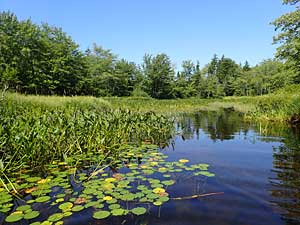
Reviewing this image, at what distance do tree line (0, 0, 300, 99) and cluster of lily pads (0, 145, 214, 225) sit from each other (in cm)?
1434

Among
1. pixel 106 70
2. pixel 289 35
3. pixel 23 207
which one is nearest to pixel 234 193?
pixel 23 207

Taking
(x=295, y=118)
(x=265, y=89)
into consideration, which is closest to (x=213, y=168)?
(x=295, y=118)

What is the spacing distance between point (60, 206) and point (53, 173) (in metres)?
1.43

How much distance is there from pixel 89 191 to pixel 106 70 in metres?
47.8

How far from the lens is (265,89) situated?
62.7 metres

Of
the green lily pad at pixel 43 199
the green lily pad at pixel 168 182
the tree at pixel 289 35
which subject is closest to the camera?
the green lily pad at pixel 43 199

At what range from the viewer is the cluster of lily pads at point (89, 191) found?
2.81 m

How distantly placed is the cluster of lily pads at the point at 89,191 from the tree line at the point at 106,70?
14.3 metres

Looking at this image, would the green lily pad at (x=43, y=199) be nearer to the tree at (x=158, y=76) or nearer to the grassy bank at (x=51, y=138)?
the grassy bank at (x=51, y=138)

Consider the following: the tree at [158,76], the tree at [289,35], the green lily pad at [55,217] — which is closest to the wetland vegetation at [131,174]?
the green lily pad at [55,217]

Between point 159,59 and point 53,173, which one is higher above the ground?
point 159,59

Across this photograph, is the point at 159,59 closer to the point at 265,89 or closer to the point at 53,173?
the point at 265,89

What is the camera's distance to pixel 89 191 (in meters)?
3.35

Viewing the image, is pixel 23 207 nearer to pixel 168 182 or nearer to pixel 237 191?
pixel 168 182
